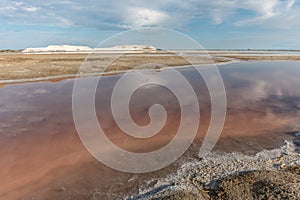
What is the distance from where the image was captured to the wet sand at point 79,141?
24.0ft

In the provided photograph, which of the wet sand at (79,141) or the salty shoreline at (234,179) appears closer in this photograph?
the salty shoreline at (234,179)

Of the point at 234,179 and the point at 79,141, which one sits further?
the point at 79,141

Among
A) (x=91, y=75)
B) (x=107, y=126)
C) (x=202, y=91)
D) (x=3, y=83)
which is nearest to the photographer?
(x=107, y=126)

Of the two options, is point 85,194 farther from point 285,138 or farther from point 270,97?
point 270,97

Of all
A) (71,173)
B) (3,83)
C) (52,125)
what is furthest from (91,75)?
(71,173)

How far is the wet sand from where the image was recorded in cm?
732

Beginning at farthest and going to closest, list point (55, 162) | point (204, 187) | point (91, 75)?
point (91, 75) < point (55, 162) < point (204, 187)

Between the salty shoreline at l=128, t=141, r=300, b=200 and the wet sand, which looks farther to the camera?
the wet sand

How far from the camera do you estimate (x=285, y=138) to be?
1059 cm

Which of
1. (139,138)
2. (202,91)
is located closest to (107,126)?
(139,138)

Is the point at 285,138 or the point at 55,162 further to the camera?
the point at 285,138

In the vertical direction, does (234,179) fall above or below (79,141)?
above

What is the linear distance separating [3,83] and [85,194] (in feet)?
74.6

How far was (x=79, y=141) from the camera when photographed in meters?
10.6
